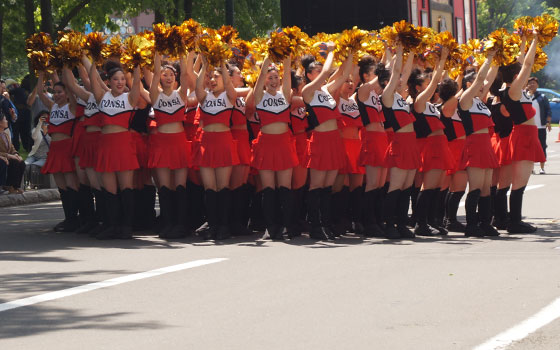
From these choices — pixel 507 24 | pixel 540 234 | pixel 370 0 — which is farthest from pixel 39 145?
pixel 507 24

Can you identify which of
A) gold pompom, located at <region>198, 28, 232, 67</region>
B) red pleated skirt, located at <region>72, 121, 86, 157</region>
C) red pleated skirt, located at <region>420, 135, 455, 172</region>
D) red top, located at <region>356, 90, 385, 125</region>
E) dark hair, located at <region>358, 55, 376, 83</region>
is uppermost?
gold pompom, located at <region>198, 28, 232, 67</region>

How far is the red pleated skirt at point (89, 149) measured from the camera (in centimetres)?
1278

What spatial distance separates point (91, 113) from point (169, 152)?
1027mm

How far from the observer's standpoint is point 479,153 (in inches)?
474

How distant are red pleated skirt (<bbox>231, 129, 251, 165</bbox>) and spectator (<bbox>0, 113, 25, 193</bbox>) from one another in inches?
264

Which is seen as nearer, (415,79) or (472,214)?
(472,214)

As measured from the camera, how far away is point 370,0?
2045cm

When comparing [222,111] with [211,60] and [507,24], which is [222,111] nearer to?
[211,60]

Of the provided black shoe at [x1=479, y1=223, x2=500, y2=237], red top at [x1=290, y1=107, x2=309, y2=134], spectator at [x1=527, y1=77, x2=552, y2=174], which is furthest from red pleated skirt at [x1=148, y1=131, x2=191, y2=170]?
spectator at [x1=527, y1=77, x2=552, y2=174]

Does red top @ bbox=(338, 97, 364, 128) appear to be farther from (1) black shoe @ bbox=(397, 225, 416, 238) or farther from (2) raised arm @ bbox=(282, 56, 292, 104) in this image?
(1) black shoe @ bbox=(397, 225, 416, 238)

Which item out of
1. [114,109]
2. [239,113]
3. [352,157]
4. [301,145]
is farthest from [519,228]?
[114,109]

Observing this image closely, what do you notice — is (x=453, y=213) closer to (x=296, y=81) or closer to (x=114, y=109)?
(x=296, y=81)

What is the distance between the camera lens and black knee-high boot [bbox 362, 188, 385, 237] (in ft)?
40.4

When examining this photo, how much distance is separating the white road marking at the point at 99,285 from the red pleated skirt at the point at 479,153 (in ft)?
9.99
